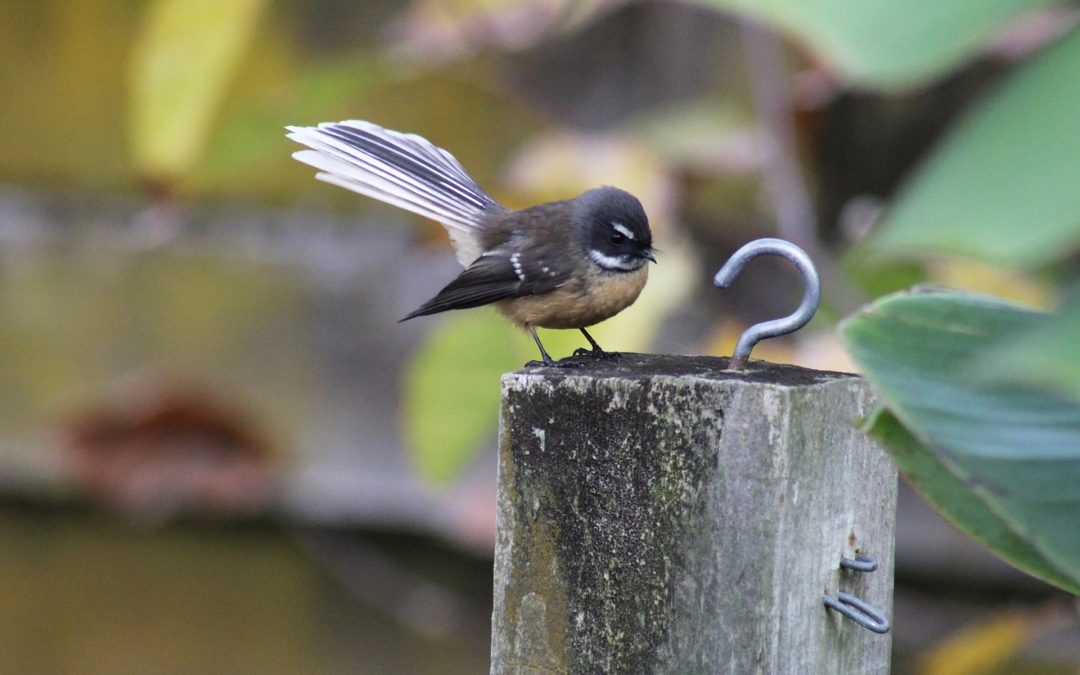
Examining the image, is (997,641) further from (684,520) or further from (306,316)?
(306,316)

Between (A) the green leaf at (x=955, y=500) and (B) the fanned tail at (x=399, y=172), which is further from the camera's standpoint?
(B) the fanned tail at (x=399, y=172)

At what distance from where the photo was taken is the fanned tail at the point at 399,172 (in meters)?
1.95

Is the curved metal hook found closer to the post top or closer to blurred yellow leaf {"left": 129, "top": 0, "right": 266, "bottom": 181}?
the post top

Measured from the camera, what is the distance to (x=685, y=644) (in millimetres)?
1258

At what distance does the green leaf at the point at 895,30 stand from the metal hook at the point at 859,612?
0.58m

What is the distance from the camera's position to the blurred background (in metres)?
3.34

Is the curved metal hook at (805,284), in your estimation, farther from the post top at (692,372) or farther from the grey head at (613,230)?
the grey head at (613,230)

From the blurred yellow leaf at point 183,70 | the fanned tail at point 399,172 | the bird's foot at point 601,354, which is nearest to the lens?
the bird's foot at point 601,354

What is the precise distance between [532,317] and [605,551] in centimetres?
92

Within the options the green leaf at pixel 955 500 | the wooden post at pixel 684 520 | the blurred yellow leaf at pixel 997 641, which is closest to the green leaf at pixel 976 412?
the green leaf at pixel 955 500

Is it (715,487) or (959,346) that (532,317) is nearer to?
(715,487)

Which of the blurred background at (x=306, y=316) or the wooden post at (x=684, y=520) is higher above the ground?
the blurred background at (x=306, y=316)

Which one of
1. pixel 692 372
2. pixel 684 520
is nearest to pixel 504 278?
pixel 692 372

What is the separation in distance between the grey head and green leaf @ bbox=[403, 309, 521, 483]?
17.4 inches
